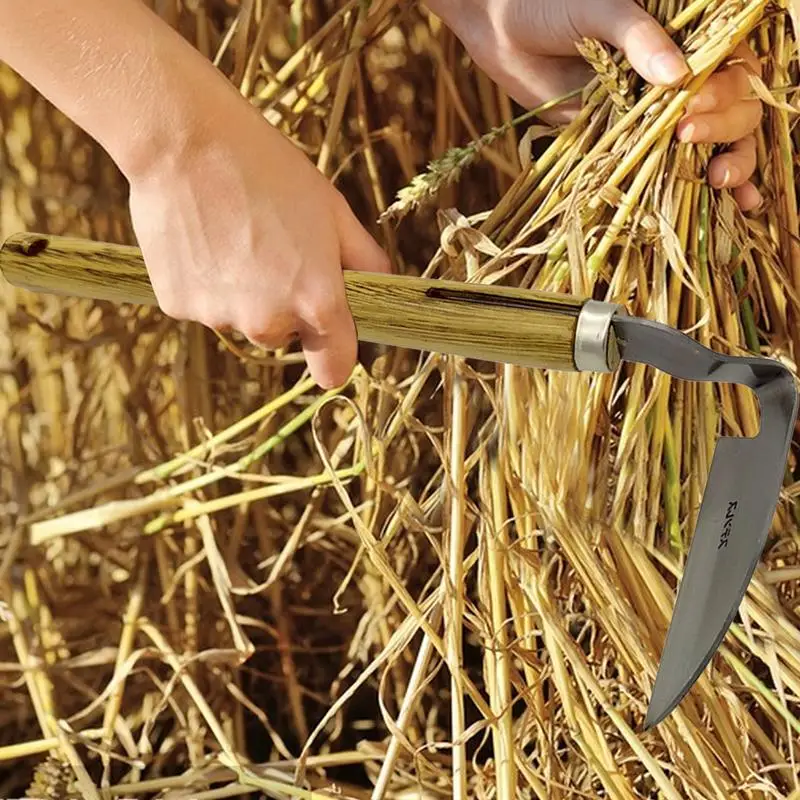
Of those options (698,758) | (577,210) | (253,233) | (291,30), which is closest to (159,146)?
(253,233)

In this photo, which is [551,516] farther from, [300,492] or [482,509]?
[300,492]

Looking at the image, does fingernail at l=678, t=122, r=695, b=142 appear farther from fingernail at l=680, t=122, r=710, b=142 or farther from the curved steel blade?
the curved steel blade

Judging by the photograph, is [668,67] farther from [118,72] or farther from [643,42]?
[118,72]

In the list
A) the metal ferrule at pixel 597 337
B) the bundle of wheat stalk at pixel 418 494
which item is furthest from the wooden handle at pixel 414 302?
the bundle of wheat stalk at pixel 418 494

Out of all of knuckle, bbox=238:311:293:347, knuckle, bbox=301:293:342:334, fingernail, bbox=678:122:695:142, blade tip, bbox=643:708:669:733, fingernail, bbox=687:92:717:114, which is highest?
fingernail, bbox=687:92:717:114

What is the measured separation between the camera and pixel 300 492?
99 centimetres

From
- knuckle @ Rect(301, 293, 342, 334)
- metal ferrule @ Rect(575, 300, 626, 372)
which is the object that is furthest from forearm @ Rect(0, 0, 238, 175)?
metal ferrule @ Rect(575, 300, 626, 372)

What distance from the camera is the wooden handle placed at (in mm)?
517

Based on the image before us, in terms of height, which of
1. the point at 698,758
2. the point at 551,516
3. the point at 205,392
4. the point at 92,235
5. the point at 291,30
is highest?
the point at 291,30

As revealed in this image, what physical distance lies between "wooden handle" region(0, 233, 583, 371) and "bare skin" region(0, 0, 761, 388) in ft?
0.06

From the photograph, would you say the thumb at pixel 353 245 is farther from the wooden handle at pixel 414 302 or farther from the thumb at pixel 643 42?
the thumb at pixel 643 42

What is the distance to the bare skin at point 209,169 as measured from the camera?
1.85 feet

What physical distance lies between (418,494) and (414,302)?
42 centimetres

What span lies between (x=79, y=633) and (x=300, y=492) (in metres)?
0.23
